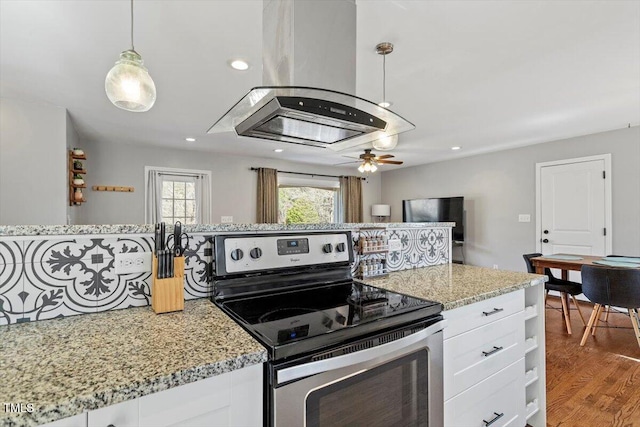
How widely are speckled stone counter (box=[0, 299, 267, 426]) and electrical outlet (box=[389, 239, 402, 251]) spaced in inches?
44.9

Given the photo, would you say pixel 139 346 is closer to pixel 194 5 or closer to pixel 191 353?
pixel 191 353

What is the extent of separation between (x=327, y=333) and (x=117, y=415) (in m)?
0.54

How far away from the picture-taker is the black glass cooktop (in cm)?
92

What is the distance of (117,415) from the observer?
68 cm

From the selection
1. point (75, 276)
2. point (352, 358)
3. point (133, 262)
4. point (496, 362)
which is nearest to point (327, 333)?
point (352, 358)

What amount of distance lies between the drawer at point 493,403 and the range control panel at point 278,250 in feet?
2.60

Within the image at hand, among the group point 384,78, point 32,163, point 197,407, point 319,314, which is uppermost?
point 384,78

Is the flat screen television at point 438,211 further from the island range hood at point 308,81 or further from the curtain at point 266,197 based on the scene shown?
the island range hood at point 308,81

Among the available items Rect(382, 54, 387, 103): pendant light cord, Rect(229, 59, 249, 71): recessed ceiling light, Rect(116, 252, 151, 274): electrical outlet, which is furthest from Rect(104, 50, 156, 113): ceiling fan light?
Rect(382, 54, 387, 103): pendant light cord

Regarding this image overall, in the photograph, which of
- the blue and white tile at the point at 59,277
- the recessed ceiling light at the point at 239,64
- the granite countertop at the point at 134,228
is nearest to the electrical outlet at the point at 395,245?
the granite countertop at the point at 134,228

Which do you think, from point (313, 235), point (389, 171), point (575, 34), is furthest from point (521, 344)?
point (389, 171)

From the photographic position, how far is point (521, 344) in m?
1.64

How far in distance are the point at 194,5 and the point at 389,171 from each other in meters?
6.29

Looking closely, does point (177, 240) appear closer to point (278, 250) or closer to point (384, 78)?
point (278, 250)
